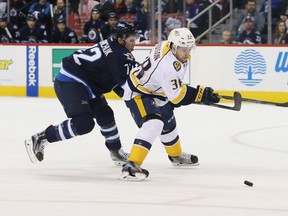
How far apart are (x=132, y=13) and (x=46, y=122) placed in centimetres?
417

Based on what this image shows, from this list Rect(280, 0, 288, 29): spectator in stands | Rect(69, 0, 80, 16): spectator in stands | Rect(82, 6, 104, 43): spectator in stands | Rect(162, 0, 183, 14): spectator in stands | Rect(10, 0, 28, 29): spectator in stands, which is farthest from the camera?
Rect(10, 0, 28, 29): spectator in stands

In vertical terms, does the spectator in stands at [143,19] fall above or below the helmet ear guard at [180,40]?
below

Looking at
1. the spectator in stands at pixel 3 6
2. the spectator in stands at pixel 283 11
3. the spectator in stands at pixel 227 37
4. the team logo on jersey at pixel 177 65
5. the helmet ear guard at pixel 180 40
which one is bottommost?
the spectator in stands at pixel 227 37

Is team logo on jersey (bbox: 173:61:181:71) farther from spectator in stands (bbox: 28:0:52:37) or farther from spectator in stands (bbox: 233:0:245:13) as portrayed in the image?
spectator in stands (bbox: 28:0:52:37)

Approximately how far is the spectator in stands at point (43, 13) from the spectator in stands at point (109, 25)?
1203 mm

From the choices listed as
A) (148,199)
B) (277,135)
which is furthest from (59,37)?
(148,199)

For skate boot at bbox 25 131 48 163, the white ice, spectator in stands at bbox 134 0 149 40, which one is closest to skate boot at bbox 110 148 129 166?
the white ice

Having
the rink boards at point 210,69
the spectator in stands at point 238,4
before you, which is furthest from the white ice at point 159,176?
the spectator in stands at point 238,4

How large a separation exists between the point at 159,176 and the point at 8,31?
915cm

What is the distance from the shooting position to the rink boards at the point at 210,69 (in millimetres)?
12258

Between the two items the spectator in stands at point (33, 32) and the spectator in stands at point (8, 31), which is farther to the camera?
the spectator in stands at point (8, 31)

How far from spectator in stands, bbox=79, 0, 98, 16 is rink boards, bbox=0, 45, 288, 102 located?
925 millimetres

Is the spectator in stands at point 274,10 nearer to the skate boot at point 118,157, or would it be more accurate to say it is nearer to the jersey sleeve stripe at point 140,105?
the skate boot at point 118,157

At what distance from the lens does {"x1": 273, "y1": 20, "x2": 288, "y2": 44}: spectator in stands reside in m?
12.4
